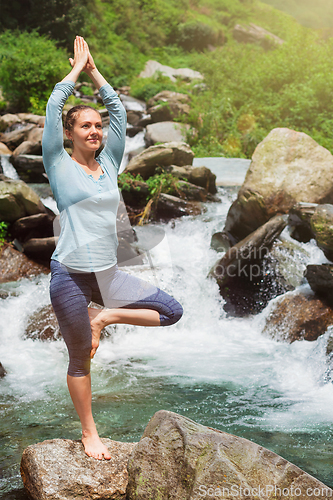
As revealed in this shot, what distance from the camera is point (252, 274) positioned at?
6.53 metres

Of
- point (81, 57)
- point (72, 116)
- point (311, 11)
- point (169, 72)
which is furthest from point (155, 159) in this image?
point (311, 11)

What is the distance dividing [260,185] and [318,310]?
2767mm

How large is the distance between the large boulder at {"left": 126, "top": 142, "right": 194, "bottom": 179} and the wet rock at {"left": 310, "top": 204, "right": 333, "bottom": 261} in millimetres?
5280

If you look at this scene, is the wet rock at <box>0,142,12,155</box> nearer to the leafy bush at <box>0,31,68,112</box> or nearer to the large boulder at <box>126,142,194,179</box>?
the leafy bush at <box>0,31,68,112</box>

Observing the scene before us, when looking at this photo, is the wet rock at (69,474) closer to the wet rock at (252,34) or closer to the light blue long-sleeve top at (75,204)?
the light blue long-sleeve top at (75,204)

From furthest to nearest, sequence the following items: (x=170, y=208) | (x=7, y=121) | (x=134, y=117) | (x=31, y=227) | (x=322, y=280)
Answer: (x=134, y=117)
(x=7, y=121)
(x=170, y=208)
(x=31, y=227)
(x=322, y=280)

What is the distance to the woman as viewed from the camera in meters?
2.05

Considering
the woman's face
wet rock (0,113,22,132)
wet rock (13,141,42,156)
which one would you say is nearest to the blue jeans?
the woman's face

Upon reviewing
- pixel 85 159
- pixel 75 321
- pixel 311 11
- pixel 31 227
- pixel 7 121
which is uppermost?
pixel 311 11

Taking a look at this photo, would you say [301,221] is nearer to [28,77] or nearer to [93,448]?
[93,448]

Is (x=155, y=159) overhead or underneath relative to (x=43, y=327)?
overhead

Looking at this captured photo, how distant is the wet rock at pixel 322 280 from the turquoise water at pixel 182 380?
751 millimetres

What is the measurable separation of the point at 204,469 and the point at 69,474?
80cm

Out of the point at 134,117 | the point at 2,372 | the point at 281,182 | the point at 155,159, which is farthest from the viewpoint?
the point at 134,117
